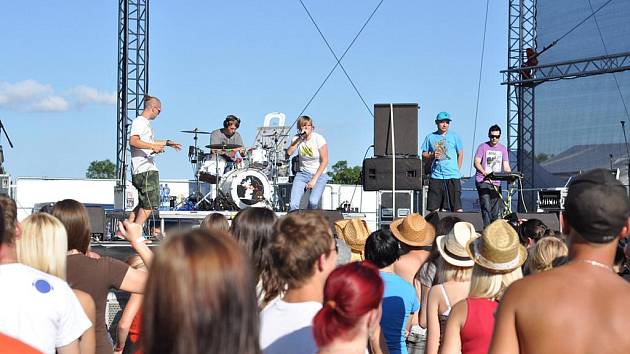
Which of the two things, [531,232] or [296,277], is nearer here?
[296,277]

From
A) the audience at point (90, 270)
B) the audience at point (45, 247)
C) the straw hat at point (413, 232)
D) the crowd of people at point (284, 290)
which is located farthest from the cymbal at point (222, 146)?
the audience at point (45, 247)

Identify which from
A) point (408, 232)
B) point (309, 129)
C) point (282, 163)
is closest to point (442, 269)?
point (408, 232)

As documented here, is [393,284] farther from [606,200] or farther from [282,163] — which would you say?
[282,163]

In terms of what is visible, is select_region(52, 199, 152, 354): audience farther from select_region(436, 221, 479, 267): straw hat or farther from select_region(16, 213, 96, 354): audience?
select_region(436, 221, 479, 267): straw hat

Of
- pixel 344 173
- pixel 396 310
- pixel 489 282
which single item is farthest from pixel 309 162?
pixel 344 173

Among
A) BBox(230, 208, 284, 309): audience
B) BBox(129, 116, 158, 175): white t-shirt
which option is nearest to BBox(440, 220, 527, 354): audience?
BBox(230, 208, 284, 309): audience

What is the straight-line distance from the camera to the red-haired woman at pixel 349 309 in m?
2.51

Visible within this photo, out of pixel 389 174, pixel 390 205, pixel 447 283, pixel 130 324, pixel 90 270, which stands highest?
pixel 389 174

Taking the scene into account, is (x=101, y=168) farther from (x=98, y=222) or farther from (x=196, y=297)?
(x=196, y=297)

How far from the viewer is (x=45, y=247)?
11.2 feet

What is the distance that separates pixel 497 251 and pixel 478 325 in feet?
1.06

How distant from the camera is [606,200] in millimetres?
2809

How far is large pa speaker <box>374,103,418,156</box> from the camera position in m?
12.4

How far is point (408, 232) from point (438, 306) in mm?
1373
